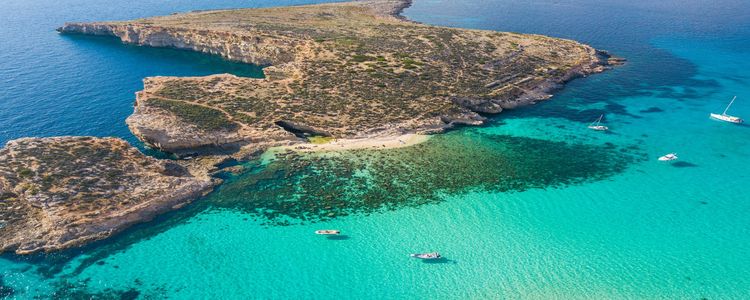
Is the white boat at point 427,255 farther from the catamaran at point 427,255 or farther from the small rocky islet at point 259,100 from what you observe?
the small rocky islet at point 259,100

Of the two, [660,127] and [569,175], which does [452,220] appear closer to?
[569,175]

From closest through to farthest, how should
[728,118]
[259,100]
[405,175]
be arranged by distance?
[405,175], [728,118], [259,100]

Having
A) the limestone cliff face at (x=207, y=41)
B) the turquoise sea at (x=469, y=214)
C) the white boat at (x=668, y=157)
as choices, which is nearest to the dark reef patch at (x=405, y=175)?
the turquoise sea at (x=469, y=214)

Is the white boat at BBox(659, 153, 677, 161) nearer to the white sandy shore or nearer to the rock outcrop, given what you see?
the rock outcrop

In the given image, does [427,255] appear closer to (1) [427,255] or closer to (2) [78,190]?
(1) [427,255]

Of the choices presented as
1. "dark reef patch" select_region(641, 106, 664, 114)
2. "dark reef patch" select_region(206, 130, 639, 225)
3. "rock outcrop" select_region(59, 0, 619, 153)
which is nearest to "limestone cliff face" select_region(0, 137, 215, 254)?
"dark reef patch" select_region(206, 130, 639, 225)

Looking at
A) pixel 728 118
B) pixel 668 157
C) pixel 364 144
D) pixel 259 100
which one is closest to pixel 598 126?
pixel 668 157

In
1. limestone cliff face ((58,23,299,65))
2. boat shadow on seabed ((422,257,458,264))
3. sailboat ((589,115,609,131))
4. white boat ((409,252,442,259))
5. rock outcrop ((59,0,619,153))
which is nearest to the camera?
boat shadow on seabed ((422,257,458,264))
